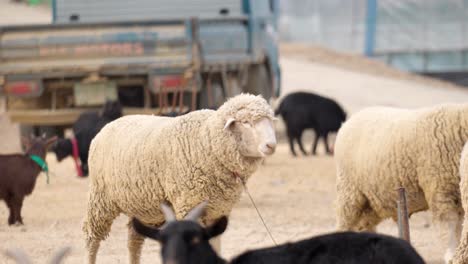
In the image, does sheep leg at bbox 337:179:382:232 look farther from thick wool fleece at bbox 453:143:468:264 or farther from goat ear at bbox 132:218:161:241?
goat ear at bbox 132:218:161:241

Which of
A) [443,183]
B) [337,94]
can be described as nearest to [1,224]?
[443,183]

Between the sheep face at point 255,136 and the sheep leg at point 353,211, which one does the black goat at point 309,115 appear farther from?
the sheep face at point 255,136

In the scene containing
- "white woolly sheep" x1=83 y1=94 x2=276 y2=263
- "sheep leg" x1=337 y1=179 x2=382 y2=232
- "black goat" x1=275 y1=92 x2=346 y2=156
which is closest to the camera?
"white woolly sheep" x1=83 y1=94 x2=276 y2=263

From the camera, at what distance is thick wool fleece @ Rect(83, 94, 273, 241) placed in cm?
883

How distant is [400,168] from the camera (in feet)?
32.3

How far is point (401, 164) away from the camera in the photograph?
9.84 meters

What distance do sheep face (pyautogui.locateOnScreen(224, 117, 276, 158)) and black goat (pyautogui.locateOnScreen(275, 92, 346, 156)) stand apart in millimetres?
10840

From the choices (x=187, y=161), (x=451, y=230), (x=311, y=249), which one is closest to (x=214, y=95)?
(x=451, y=230)

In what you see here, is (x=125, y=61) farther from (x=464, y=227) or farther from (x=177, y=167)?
(x=464, y=227)

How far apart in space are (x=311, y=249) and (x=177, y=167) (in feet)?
8.84

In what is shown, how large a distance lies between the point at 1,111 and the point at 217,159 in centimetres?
1066

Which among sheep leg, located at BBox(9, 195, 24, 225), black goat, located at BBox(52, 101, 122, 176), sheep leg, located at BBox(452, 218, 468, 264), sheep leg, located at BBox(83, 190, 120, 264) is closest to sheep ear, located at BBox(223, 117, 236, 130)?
sheep leg, located at BBox(83, 190, 120, 264)

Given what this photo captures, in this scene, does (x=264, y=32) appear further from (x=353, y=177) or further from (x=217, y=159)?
(x=217, y=159)

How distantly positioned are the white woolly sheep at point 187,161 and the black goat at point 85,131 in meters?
6.29
